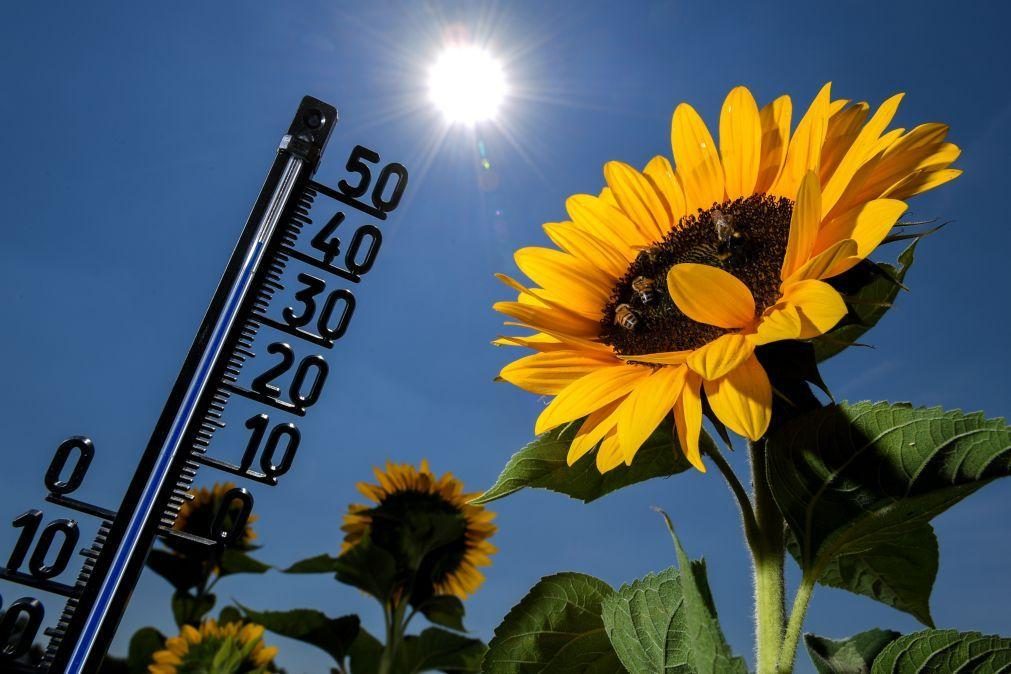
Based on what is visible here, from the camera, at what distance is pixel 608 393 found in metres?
0.72

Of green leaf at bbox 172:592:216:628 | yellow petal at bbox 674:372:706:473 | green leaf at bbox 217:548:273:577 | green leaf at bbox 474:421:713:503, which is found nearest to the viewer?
yellow petal at bbox 674:372:706:473

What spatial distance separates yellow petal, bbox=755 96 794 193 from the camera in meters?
0.86

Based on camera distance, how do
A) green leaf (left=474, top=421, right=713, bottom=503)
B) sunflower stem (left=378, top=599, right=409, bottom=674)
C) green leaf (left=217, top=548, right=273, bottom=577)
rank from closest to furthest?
green leaf (left=474, top=421, right=713, bottom=503) → sunflower stem (left=378, top=599, right=409, bottom=674) → green leaf (left=217, top=548, right=273, bottom=577)

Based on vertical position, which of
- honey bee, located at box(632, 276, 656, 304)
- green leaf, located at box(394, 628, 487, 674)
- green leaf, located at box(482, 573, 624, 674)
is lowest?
green leaf, located at box(394, 628, 487, 674)

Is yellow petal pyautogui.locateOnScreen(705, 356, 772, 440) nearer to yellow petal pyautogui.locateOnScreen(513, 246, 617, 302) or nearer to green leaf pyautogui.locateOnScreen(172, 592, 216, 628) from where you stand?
yellow petal pyautogui.locateOnScreen(513, 246, 617, 302)

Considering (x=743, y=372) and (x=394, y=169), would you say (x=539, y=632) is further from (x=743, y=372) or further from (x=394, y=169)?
(x=394, y=169)

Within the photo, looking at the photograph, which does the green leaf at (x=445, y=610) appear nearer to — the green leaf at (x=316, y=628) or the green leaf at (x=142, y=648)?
the green leaf at (x=316, y=628)

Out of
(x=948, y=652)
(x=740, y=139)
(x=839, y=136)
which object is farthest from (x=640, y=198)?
(x=948, y=652)

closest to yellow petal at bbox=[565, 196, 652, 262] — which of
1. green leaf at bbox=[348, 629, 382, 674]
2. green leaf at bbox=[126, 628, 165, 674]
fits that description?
green leaf at bbox=[348, 629, 382, 674]

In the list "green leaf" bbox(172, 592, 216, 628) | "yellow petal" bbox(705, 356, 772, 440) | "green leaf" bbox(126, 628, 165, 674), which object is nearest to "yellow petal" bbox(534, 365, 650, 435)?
"yellow petal" bbox(705, 356, 772, 440)

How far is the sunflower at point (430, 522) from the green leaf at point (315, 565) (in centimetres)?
6

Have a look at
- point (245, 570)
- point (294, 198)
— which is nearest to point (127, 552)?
point (294, 198)

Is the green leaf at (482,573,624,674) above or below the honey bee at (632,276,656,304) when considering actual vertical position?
below

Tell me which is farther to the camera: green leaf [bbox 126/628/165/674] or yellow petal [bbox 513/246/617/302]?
green leaf [bbox 126/628/165/674]
